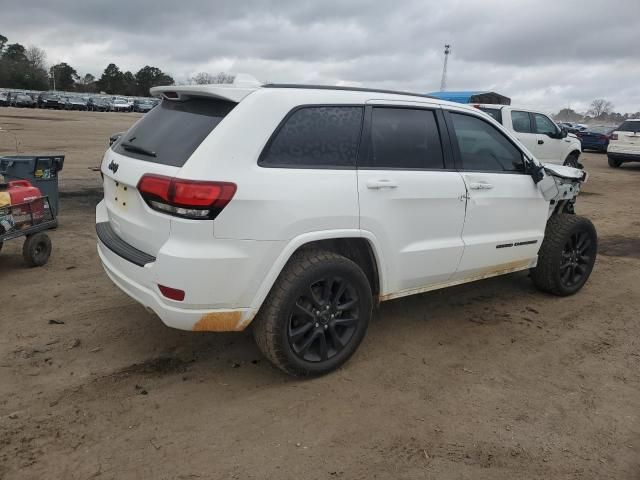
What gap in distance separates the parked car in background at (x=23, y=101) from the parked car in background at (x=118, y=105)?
300 inches

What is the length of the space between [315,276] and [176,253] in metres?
0.83

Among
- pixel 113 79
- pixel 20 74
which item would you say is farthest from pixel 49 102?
pixel 113 79

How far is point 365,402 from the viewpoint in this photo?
3.27 m

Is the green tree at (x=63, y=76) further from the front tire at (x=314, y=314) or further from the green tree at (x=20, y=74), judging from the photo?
the front tire at (x=314, y=314)

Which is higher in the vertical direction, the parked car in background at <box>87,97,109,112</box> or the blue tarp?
the parked car in background at <box>87,97,109,112</box>

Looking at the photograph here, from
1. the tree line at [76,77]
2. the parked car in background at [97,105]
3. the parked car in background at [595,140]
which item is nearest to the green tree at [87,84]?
the tree line at [76,77]

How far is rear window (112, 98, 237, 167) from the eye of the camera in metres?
3.13

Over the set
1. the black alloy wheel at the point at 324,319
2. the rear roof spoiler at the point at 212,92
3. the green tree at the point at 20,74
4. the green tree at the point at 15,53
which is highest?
the green tree at the point at 15,53

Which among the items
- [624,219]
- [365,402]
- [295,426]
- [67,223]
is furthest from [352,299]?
[624,219]

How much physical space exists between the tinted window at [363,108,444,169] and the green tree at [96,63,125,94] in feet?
348

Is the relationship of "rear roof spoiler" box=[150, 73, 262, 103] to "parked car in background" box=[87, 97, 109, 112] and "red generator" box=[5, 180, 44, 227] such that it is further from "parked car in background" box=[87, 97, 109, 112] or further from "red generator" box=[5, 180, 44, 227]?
"parked car in background" box=[87, 97, 109, 112]

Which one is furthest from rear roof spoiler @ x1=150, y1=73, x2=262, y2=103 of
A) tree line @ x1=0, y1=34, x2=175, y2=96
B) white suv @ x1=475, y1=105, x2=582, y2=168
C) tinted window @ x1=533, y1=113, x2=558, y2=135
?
tree line @ x1=0, y1=34, x2=175, y2=96

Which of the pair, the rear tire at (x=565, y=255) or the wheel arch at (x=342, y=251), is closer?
the wheel arch at (x=342, y=251)

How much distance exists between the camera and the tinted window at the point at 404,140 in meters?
3.61
